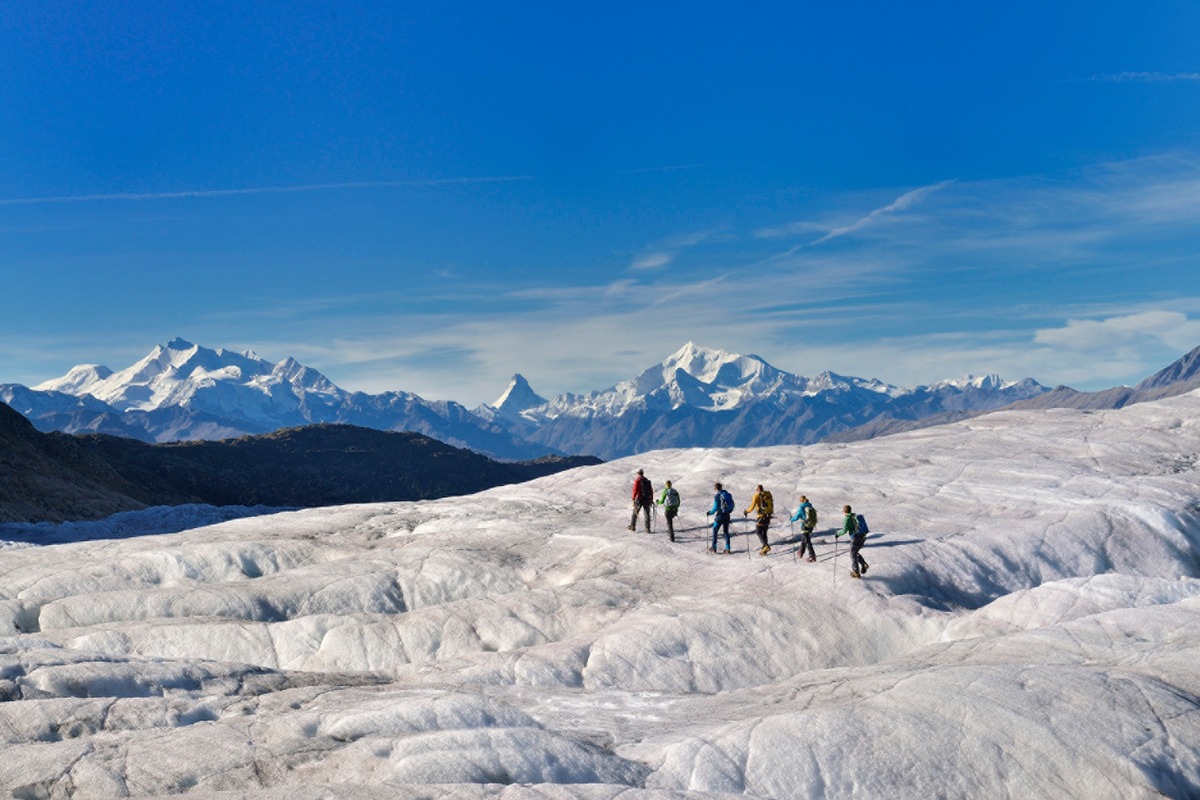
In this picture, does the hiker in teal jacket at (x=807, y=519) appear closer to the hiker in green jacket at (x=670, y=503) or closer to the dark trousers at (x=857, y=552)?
the dark trousers at (x=857, y=552)

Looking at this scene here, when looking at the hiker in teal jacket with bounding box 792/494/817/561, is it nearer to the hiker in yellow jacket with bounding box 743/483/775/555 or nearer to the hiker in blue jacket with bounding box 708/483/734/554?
the hiker in yellow jacket with bounding box 743/483/775/555

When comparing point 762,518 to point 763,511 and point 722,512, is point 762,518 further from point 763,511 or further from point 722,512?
point 722,512

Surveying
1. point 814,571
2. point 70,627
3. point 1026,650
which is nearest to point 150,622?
point 70,627

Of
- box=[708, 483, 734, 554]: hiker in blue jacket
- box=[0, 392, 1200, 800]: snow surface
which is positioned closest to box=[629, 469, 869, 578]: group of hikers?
box=[708, 483, 734, 554]: hiker in blue jacket

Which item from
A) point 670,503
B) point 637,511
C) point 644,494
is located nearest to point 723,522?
point 670,503

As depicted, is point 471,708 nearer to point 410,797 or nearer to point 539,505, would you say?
point 410,797

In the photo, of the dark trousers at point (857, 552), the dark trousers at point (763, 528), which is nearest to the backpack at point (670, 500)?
the dark trousers at point (763, 528)
